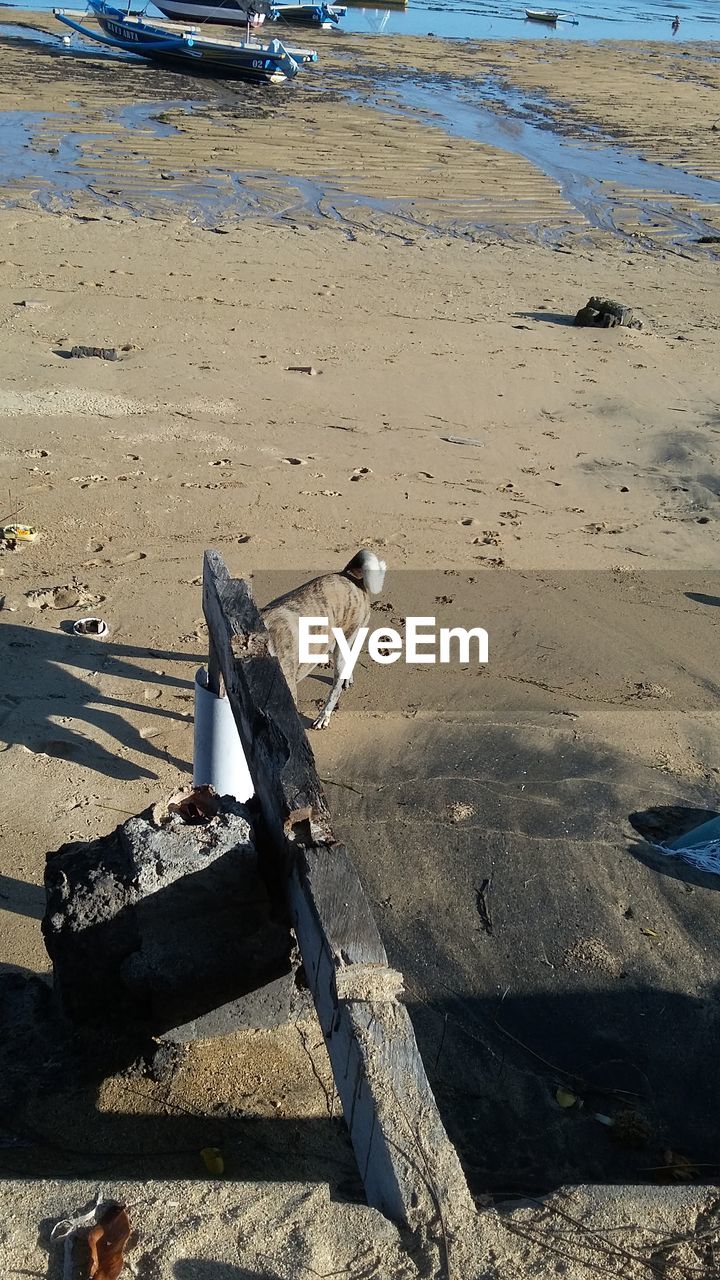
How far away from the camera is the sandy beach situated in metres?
4.08

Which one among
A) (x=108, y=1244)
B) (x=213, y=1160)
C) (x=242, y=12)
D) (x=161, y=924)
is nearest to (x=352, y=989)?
(x=108, y=1244)

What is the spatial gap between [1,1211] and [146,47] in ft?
99.8

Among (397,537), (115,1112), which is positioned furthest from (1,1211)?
(397,537)

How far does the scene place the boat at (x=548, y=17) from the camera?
145ft

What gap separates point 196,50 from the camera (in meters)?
26.9

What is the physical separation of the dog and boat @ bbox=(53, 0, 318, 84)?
958 inches

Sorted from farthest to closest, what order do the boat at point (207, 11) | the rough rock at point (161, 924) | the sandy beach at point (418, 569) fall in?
the boat at point (207, 11)
the sandy beach at point (418, 569)
the rough rock at point (161, 924)

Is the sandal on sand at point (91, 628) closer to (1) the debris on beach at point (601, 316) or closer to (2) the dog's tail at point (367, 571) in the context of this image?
(2) the dog's tail at point (367, 571)

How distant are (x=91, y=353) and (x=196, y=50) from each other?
68.1 ft

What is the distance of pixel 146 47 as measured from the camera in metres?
27.2

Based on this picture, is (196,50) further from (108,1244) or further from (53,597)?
(108,1244)

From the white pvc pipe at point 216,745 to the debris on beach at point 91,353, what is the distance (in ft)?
21.1

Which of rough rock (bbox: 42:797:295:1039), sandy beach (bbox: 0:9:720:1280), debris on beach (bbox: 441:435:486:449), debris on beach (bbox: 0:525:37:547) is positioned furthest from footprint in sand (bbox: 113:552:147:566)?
rough rock (bbox: 42:797:295:1039)

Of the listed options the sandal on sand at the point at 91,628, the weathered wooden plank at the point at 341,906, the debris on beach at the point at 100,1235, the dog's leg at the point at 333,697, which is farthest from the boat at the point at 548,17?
the debris on beach at the point at 100,1235
